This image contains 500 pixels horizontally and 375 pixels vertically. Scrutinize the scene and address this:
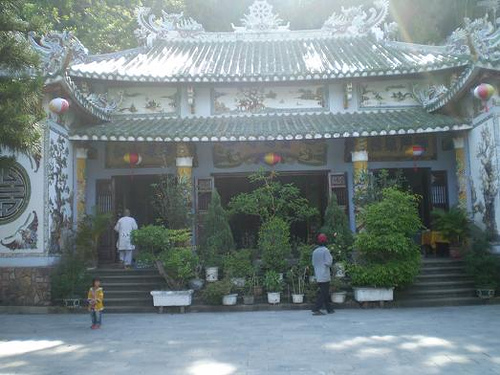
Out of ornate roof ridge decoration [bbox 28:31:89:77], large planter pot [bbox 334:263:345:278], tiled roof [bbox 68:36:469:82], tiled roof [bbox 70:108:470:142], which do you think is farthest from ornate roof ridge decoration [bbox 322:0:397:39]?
ornate roof ridge decoration [bbox 28:31:89:77]

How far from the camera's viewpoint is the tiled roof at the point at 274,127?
9406mm

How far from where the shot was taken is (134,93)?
11.2 metres

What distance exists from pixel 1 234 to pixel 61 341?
11.0 feet

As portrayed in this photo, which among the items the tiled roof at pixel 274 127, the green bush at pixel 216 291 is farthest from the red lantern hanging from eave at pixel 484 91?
the green bush at pixel 216 291

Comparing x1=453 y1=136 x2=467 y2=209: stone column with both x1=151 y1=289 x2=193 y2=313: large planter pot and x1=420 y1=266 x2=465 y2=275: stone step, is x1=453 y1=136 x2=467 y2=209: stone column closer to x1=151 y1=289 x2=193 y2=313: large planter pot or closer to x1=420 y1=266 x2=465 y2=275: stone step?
x1=420 y1=266 x2=465 y2=275: stone step

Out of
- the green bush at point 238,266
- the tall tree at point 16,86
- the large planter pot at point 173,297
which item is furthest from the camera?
the green bush at point 238,266

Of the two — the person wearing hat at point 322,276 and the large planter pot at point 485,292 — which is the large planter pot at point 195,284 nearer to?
the person wearing hat at point 322,276

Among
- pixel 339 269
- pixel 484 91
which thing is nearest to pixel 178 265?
pixel 339 269

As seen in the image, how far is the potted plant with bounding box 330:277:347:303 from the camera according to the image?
8.21 m

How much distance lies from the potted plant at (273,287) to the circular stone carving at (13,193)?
4329 millimetres

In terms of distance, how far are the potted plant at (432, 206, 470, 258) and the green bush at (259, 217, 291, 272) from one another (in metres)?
3.05

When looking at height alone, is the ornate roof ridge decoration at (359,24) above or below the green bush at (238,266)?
above

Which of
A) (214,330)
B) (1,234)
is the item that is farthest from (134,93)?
(214,330)

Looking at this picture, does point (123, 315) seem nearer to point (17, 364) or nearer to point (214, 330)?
point (214, 330)
